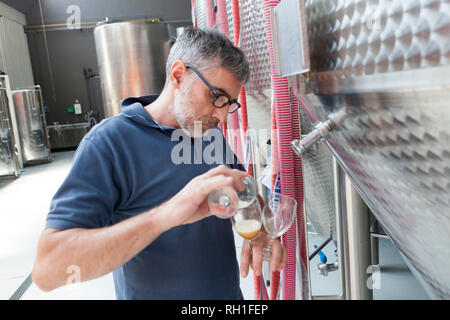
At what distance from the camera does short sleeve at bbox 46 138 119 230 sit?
2.89ft

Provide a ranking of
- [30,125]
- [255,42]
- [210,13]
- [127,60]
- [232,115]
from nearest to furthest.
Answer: [255,42]
[232,115]
[210,13]
[127,60]
[30,125]

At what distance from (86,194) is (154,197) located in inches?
9.0

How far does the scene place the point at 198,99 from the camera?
122cm

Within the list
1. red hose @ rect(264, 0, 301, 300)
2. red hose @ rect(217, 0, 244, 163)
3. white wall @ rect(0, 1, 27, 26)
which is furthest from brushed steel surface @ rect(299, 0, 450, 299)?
white wall @ rect(0, 1, 27, 26)

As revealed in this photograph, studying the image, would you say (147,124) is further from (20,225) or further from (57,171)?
(57,171)

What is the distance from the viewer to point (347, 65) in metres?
0.60

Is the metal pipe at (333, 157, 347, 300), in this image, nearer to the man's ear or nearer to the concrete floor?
the man's ear

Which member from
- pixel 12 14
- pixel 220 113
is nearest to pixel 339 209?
pixel 220 113

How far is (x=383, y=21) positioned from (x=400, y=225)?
420 millimetres

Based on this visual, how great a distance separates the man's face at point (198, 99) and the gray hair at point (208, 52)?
0.02m

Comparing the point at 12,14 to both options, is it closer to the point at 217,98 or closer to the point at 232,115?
the point at 232,115

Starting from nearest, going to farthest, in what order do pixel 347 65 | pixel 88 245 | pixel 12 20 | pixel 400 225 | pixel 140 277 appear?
pixel 347 65 < pixel 400 225 < pixel 88 245 < pixel 140 277 < pixel 12 20

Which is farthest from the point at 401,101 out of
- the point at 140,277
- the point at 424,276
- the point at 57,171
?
the point at 57,171

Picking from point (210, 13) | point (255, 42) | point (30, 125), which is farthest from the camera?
point (30, 125)
